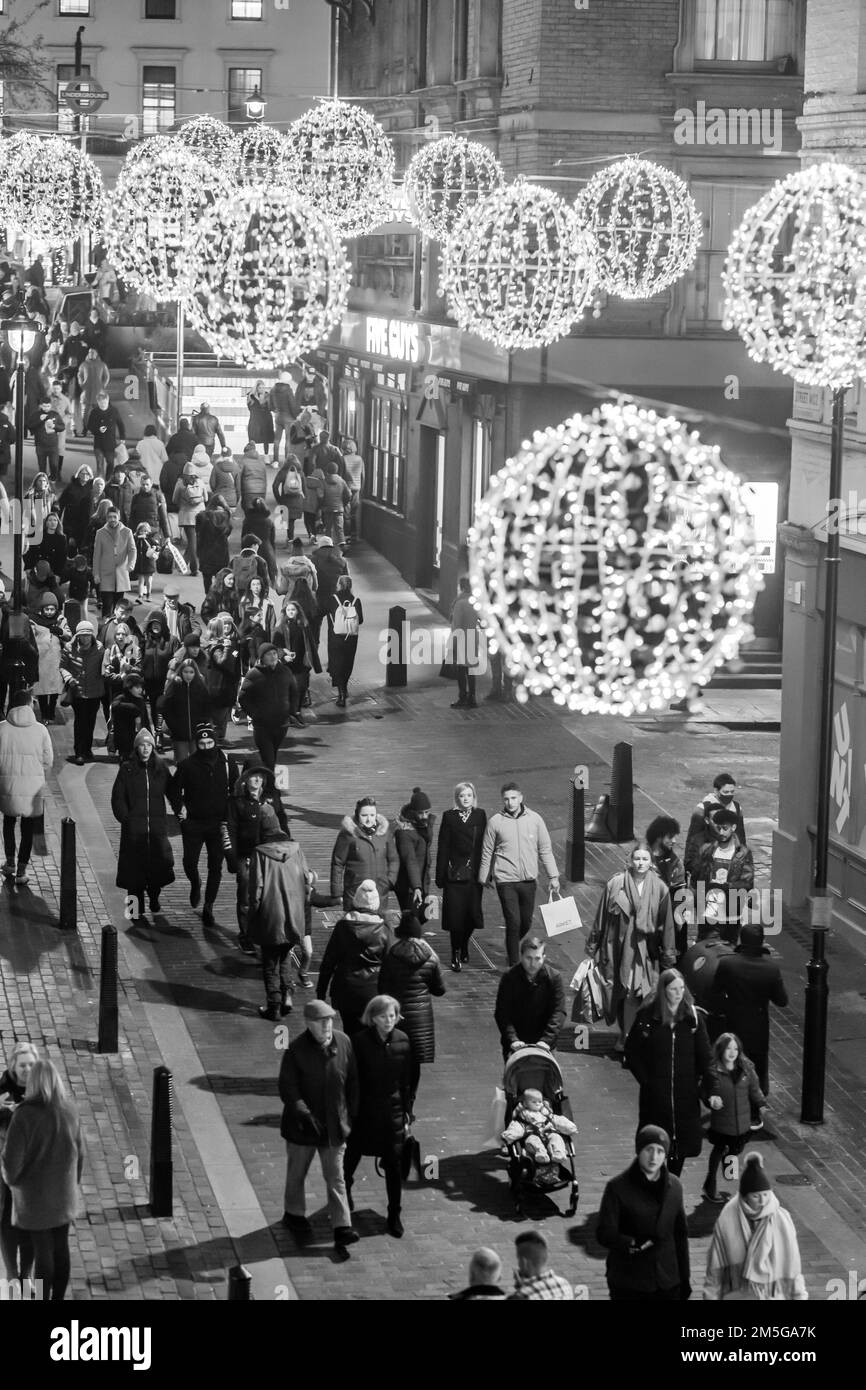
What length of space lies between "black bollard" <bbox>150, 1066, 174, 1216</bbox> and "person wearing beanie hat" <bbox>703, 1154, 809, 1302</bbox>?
3502 mm

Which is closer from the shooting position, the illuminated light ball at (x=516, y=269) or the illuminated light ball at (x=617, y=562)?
the illuminated light ball at (x=617, y=562)

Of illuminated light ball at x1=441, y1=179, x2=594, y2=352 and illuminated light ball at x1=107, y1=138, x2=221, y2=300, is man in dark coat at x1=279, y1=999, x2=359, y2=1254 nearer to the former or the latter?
illuminated light ball at x1=441, y1=179, x2=594, y2=352

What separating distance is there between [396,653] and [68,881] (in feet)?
37.4

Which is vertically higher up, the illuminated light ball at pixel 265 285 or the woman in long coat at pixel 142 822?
the illuminated light ball at pixel 265 285

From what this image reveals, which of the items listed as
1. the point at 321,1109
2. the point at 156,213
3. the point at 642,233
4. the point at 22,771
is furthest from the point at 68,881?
the point at 642,233

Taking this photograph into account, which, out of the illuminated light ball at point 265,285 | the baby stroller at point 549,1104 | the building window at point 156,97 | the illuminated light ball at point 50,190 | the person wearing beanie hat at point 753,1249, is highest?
the building window at point 156,97

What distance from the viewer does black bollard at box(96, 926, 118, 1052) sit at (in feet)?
51.1

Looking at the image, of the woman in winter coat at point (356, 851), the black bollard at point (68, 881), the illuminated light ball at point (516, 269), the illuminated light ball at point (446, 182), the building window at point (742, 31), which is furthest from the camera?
the building window at point (742, 31)

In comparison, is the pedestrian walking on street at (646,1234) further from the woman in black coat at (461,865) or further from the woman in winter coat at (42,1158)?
the woman in black coat at (461,865)

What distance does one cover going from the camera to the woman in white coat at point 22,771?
1952 cm

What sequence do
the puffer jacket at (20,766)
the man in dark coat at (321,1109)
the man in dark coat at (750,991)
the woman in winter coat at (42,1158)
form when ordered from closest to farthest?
the woman in winter coat at (42,1158) < the man in dark coat at (321,1109) < the man in dark coat at (750,991) < the puffer jacket at (20,766)

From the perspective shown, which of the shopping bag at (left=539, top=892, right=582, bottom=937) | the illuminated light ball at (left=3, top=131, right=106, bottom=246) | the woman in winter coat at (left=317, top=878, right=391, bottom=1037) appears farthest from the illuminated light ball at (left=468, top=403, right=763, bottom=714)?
the illuminated light ball at (left=3, top=131, right=106, bottom=246)

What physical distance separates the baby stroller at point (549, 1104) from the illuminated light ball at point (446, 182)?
54.3 ft

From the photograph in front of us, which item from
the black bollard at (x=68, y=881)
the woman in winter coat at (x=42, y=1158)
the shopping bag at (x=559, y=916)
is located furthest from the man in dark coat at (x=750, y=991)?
the black bollard at (x=68, y=881)
